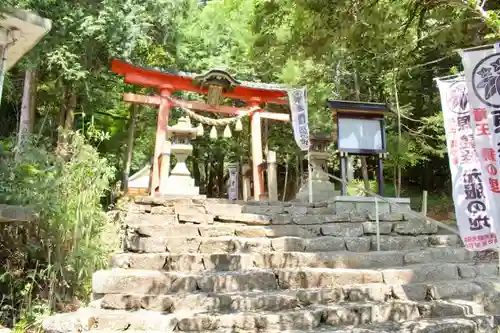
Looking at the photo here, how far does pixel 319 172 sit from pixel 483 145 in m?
5.57

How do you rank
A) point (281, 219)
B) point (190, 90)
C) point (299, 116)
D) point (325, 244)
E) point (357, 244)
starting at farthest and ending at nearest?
point (190, 90) < point (299, 116) < point (281, 219) < point (357, 244) < point (325, 244)

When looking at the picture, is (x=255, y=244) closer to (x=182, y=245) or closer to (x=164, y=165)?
(x=182, y=245)

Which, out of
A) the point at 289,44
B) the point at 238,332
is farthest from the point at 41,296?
the point at 289,44

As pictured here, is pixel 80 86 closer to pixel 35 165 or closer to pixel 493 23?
pixel 35 165

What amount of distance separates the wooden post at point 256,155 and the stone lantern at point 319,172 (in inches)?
83.5

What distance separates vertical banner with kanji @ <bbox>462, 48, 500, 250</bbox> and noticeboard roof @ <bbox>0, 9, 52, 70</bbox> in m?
4.95

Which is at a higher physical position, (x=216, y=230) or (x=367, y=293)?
(x=216, y=230)

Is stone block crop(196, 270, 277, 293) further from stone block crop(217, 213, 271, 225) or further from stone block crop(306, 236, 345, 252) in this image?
stone block crop(217, 213, 271, 225)

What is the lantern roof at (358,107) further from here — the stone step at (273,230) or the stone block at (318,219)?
the stone step at (273,230)

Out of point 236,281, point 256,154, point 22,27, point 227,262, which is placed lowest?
point 236,281

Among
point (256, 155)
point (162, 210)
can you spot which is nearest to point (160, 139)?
point (256, 155)

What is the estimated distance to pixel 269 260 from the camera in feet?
17.1

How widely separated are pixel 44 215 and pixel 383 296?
4.20 meters

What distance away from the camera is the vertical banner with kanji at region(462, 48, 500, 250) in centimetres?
422
